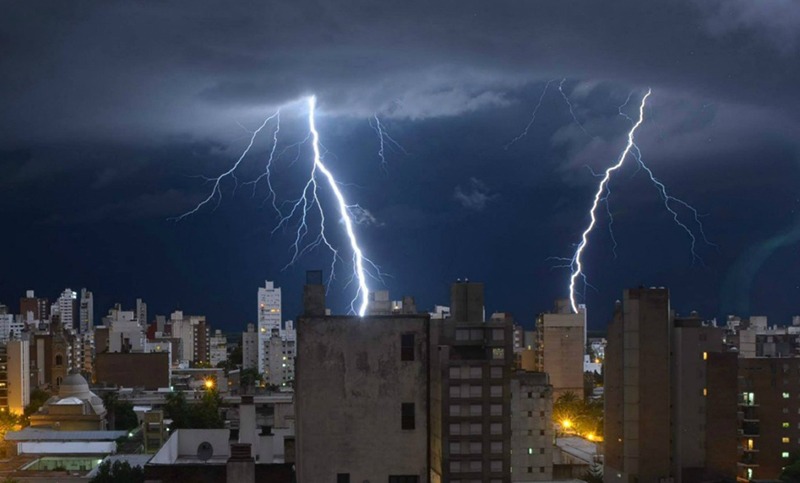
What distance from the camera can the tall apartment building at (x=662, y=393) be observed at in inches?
1351

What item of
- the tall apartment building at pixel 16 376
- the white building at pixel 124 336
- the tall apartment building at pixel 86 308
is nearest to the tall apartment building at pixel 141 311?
the tall apartment building at pixel 86 308

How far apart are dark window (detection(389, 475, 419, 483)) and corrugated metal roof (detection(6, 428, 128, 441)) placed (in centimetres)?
2186

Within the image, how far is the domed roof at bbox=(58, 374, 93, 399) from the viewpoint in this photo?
148ft

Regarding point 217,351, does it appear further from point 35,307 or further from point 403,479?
point 403,479

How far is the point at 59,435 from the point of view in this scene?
1507 inches

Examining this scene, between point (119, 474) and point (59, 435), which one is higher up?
point (119, 474)

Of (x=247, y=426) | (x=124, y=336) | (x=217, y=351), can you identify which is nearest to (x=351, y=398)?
(x=247, y=426)

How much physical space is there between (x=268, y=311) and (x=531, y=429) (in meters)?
79.6

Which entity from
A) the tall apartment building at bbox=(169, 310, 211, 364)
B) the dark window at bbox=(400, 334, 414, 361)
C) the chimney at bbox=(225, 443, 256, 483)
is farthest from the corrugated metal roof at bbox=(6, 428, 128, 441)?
the tall apartment building at bbox=(169, 310, 211, 364)

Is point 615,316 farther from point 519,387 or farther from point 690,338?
point 519,387

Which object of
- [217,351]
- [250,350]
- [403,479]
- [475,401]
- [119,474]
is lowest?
[217,351]

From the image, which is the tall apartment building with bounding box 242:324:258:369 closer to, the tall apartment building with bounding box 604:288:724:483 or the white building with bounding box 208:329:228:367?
the white building with bounding box 208:329:228:367

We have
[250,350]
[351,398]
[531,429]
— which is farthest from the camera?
[250,350]

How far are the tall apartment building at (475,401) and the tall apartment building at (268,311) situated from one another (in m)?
77.6
